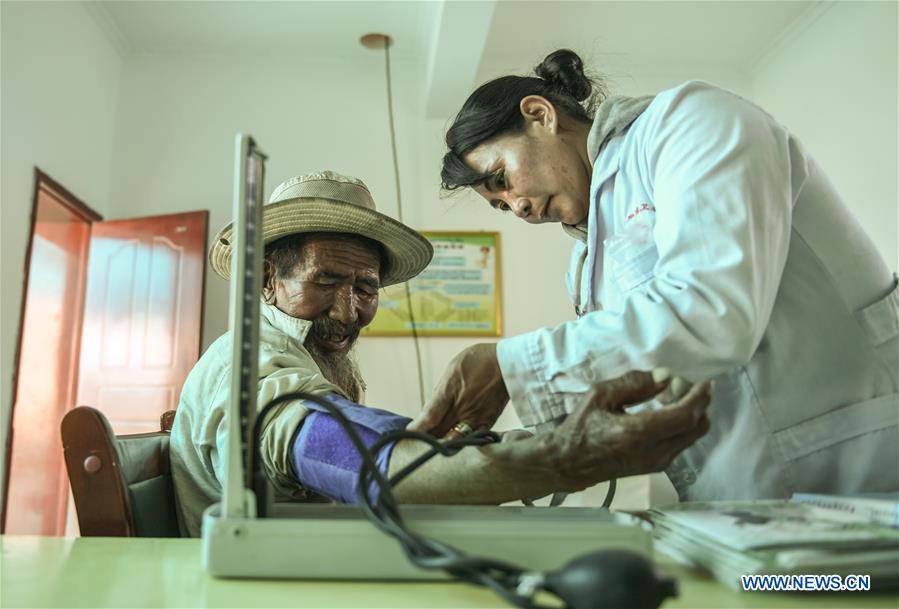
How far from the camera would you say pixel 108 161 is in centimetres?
397

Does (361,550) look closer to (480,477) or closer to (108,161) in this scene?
(480,477)

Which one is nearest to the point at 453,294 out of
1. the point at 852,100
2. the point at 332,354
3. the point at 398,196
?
the point at 398,196

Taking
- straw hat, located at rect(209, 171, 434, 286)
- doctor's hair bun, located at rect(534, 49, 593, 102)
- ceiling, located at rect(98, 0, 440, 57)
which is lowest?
straw hat, located at rect(209, 171, 434, 286)

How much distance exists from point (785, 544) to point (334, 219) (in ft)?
3.71

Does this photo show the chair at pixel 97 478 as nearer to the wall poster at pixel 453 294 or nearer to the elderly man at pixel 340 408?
the elderly man at pixel 340 408

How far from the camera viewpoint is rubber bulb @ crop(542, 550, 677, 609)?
37 cm

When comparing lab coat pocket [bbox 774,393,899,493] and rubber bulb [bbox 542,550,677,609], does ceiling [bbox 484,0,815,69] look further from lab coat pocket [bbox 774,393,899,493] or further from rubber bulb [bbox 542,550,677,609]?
rubber bulb [bbox 542,550,677,609]

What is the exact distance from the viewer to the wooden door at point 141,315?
12.0 feet

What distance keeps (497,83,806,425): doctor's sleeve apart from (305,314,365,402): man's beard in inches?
28.0

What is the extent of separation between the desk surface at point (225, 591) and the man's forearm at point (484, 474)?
14 centimetres

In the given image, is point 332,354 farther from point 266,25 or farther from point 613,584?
point 266,25

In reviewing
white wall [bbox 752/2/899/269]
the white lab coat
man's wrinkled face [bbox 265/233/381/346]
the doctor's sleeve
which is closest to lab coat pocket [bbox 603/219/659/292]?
the white lab coat

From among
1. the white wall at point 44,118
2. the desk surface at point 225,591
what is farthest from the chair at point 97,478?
the white wall at point 44,118

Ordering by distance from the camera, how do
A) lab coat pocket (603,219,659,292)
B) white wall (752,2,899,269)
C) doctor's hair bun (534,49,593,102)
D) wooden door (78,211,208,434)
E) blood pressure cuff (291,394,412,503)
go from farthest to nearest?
wooden door (78,211,208,434) < white wall (752,2,899,269) < doctor's hair bun (534,49,593,102) < lab coat pocket (603,219,659,292) < blood pressure cuff (291,394,412,503)
